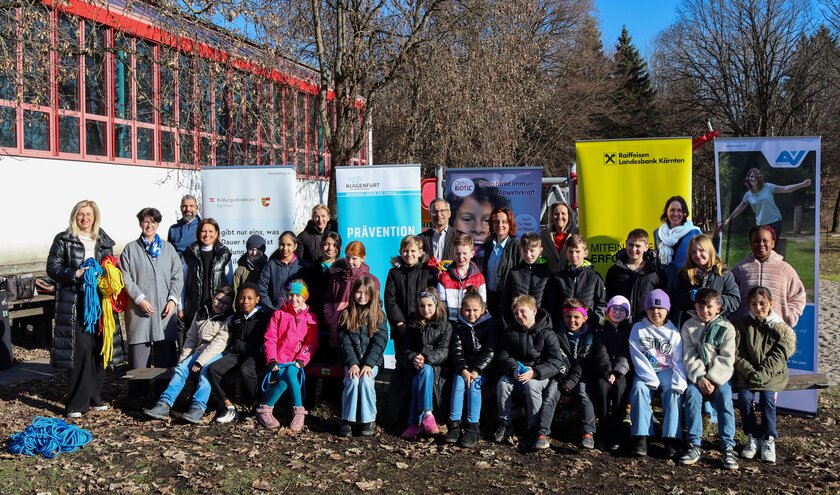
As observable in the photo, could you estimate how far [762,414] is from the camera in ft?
18.3

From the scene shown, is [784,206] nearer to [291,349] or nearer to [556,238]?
[556,238]

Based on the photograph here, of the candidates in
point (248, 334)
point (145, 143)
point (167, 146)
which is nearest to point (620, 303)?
point (248, 334)

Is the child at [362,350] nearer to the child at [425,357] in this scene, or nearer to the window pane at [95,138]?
the child at [425,357]

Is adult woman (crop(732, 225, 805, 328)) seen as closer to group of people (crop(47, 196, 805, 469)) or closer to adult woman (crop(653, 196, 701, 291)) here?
group of people (crop(47, 196, 805, 469))

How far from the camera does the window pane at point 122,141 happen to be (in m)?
15.8

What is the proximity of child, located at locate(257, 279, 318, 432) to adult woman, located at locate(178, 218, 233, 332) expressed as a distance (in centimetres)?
97

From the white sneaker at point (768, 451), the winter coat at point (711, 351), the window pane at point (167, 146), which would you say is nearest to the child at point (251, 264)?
the winter coat at point (711, 351)

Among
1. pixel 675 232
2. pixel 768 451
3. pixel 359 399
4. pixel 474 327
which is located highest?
pixel 675 232

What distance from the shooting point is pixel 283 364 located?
6.44 meters

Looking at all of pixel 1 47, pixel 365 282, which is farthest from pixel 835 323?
pixel 1 47

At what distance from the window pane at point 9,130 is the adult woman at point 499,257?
10.4m

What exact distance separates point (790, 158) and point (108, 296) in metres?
6.62

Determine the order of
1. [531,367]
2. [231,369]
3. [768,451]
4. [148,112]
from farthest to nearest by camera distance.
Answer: [148,112] → [231,369] → [531,367] → [768,451]

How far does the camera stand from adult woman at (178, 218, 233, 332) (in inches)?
284
